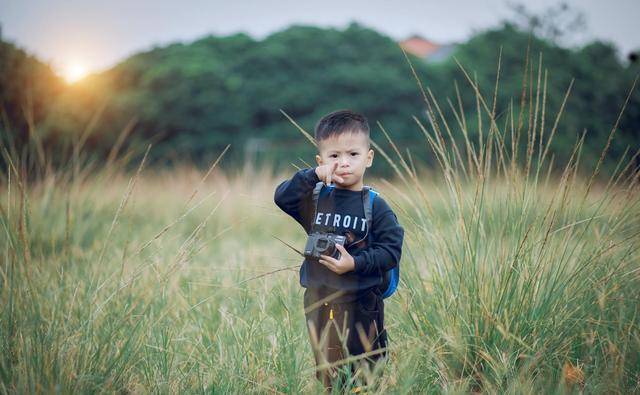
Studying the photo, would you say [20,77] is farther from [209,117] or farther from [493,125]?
[493,125]

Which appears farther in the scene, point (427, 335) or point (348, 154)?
point (427, 335)

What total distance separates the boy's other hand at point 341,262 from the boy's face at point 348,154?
261 mm

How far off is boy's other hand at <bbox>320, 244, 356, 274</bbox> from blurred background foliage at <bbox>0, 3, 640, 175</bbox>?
1088 cm

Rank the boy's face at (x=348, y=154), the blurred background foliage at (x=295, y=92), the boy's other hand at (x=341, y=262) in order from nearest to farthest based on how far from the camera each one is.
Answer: the boy's other hand at (x=341, y=262) < the boy's face at (x=348, y=154) < the blurred background foliage at (x=295, y=92)

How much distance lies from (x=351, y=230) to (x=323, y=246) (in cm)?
13

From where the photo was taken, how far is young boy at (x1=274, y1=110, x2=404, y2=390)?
1776 millimetres

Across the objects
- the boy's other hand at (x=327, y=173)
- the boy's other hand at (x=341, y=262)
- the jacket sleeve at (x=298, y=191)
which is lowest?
the boy's other hand at (x=341, y=262)

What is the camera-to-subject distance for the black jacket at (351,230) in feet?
5.74

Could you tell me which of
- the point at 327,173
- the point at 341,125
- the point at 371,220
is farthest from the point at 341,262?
the point at 341,125

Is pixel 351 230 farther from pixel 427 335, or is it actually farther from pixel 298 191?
pixel 427 335

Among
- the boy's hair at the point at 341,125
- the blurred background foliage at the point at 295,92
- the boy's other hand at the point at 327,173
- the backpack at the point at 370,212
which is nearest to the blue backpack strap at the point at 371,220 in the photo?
the backpack at the point at 370,212

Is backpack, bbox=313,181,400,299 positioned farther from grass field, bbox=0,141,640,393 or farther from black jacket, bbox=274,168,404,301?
grass field, bbox=0,141,640,393

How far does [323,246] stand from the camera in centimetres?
173

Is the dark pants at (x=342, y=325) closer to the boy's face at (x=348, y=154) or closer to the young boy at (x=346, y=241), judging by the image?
the young boy at (x=346, y=241)
